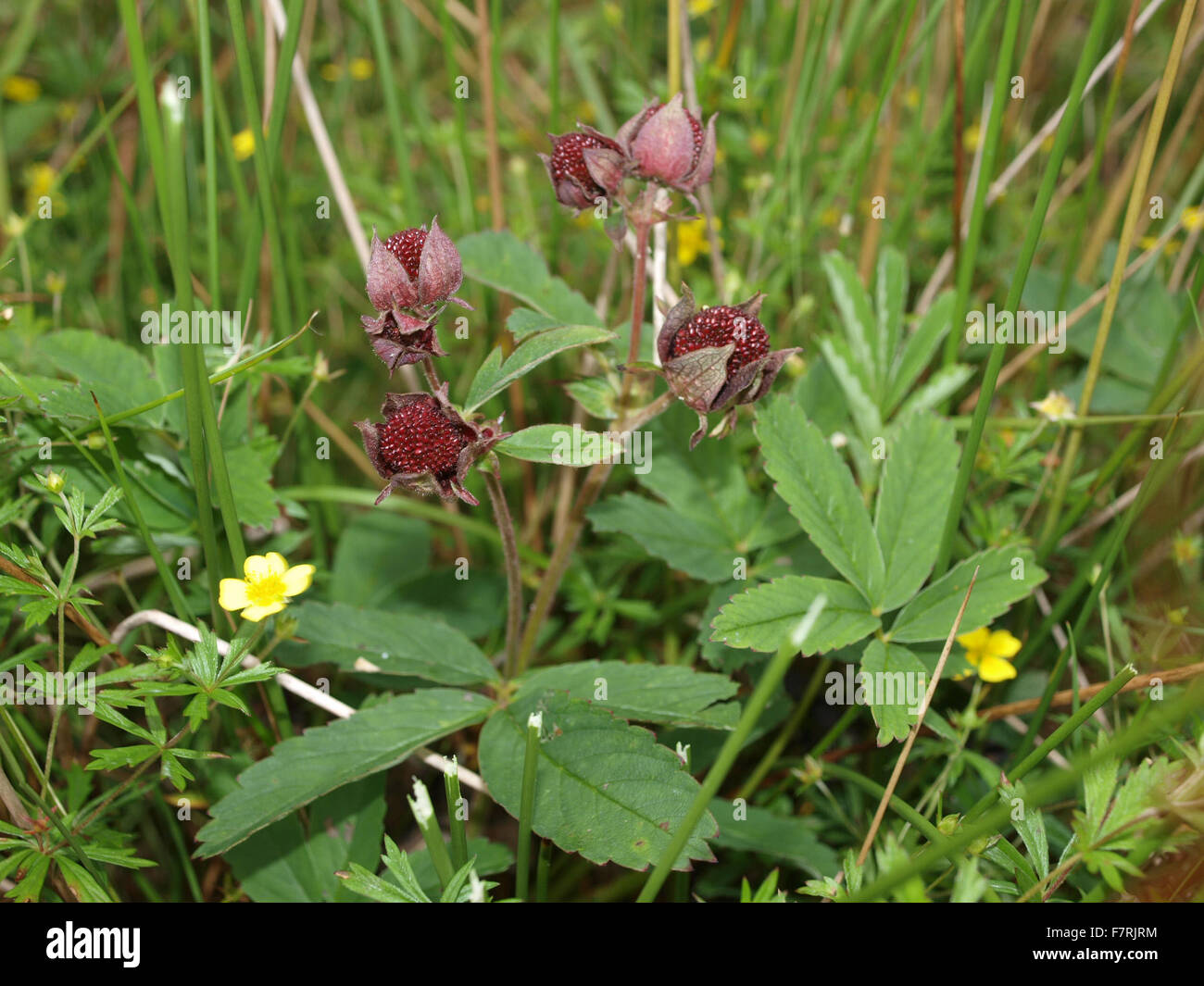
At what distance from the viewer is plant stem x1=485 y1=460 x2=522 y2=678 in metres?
1.43

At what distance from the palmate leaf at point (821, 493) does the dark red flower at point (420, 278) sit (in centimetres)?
58

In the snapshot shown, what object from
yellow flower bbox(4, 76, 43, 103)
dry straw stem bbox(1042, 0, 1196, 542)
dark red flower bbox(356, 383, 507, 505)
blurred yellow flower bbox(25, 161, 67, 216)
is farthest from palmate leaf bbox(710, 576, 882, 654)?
yellow flower bbox(4, 76, 43, 103)

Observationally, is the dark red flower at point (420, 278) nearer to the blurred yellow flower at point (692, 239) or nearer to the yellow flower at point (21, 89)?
the blurred yellow flower at point (692, 239)

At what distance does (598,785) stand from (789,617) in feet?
1.27

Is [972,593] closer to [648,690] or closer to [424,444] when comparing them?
[648,690]

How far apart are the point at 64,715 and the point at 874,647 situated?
1427 millimetres

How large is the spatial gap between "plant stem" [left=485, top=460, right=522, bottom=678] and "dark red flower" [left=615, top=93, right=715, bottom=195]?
1.59ft

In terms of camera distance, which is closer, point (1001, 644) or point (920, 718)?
point (920, 718)

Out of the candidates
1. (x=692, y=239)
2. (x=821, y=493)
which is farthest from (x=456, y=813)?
(x=692, y=239)

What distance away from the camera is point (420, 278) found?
126 centimetres

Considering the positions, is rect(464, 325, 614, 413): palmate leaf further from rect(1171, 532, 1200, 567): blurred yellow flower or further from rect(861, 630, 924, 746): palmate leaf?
rect(1171, 532, 1200, 567): blurred yellow flower

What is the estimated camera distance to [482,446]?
4.22ft

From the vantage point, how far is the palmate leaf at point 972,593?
1.47 metres
